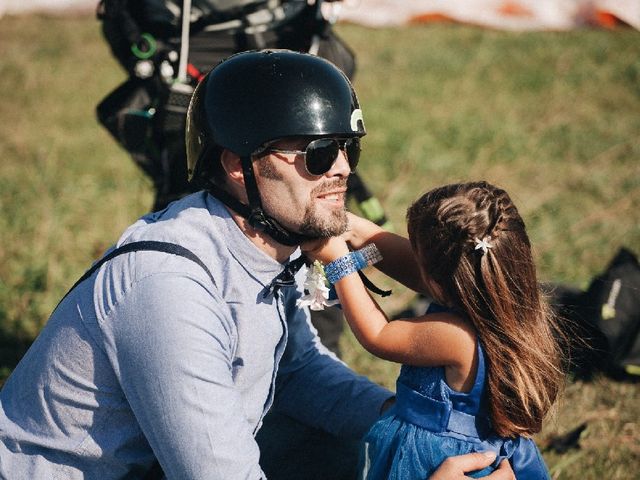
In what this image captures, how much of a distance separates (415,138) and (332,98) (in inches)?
241

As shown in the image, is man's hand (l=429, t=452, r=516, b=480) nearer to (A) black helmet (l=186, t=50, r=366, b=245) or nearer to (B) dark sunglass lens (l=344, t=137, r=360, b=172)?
(A) black helmet (l=186, t=50, r=366, b=245)

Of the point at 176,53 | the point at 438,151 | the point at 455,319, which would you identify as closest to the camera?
the point at 455,319

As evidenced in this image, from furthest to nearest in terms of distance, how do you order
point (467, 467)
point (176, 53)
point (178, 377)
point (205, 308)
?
point (176, 53)
point (467, 467)
point (205, 308)
point (178, 377)

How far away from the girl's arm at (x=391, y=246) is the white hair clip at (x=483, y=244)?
1.45 ft

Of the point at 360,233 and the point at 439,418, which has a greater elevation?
the point at 360,233

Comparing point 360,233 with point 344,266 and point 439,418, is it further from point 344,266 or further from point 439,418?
point 439,418

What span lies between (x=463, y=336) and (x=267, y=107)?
43.4 inches

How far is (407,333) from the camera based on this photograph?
2.63 meters

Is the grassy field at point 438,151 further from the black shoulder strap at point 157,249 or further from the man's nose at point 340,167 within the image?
the black shoulder strap at point 157,249

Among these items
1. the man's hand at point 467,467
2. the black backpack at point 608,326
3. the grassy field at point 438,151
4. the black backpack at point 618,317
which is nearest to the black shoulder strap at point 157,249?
the man's hand at point 467,467

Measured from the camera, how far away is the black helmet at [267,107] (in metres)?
2.58

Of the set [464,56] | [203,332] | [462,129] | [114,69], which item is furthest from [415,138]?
[203,332]

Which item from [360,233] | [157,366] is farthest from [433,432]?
[157,366]

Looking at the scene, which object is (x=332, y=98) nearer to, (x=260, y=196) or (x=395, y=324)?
(x=260, y=196)
